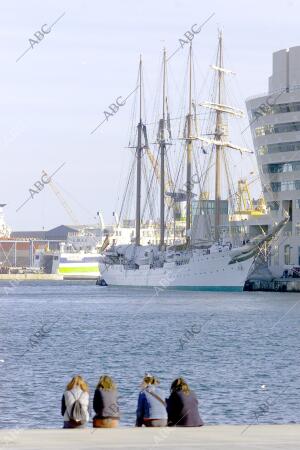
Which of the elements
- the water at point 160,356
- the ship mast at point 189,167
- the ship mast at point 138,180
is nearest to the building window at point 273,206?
the ship mast at point 189,167

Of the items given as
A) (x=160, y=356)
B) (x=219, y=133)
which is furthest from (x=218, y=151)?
(x=160, y=356)

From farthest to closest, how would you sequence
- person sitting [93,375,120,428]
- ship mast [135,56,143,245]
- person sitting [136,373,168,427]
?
ship mast [135,56,143,245], person sitting [93,375,120,428], person sitting [136,373,168,427]

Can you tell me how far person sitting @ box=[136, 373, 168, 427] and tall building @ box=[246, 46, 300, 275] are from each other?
135875 millimetres

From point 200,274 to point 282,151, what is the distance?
17633 mm

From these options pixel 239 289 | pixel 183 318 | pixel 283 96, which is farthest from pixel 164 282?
pixel 183 318

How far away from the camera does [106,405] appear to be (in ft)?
94.7

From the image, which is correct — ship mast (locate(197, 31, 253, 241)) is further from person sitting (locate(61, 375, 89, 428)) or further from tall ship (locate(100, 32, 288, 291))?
person sitting (locate(61, 375, 89, 428))

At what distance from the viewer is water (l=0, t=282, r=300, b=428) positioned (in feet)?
138

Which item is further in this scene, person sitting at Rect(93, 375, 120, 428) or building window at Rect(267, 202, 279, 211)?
building window at Rect(267, 202, 279, 211)

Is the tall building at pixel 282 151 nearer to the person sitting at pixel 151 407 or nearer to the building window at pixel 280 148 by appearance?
the building window at pixel 280 148

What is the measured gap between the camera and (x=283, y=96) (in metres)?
164

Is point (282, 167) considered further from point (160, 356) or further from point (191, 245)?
point (160, 356)

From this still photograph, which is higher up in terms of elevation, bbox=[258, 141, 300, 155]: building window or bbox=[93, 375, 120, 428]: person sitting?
bbox=[258, 141, 300, 155]: building window

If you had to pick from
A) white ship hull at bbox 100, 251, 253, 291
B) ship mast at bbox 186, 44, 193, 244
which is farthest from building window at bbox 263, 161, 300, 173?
white ship hull at bbox 100, 251, 253, 291
